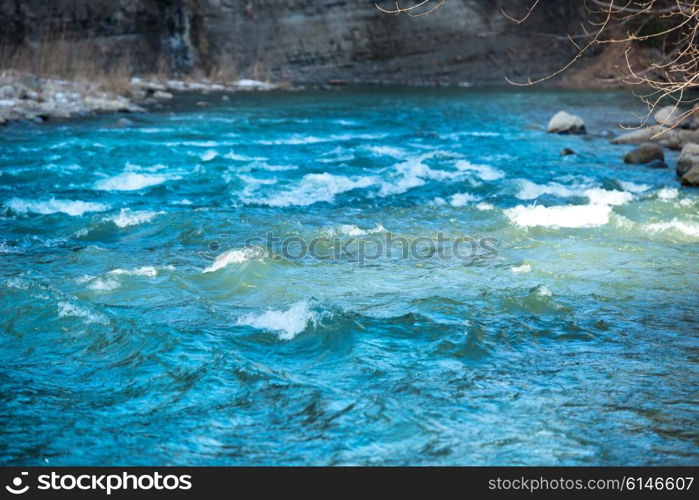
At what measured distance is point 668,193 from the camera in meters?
10.1

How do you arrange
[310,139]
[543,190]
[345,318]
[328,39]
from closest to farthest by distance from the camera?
1. [345,318]
2. [543,190]
3. [310,139]
4. [328,39]

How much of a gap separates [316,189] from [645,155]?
5380 millimetres

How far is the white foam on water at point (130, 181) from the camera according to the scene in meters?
10.8

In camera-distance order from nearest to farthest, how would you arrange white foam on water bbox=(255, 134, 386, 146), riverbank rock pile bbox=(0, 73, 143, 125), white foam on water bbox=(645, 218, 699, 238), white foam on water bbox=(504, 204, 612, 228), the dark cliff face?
white foam on water bbox=(645, 218, 699, 238) < white foam on water bbox=(504, 204, 612, 228) < white foam on water bbox=(255, 134, 386, 146) < riverbank rock pile bbox=(0, 73, 143, 125) < the dark cliff face

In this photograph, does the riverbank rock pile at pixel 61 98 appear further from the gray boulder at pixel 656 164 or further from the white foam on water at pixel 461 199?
the gray boulder at pixel 656 164

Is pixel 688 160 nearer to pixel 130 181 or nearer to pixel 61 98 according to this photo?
pixel 130 181

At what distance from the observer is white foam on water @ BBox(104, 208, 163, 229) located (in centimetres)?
862

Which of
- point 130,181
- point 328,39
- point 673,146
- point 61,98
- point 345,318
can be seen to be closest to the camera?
point 345,318

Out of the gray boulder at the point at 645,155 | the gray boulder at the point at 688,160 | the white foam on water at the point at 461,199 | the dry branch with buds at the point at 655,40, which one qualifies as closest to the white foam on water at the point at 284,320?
the dry branch with buds at the point at 655,40

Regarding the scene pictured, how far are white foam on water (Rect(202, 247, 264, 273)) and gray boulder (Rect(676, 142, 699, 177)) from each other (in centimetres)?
668

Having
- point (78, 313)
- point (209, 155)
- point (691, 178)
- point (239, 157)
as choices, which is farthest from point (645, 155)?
point (78, 313)

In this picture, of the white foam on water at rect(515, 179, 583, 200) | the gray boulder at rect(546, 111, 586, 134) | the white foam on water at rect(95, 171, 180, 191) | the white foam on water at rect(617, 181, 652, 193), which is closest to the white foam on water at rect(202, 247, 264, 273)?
the white foam on water at rect(95, 171, 180, 191)

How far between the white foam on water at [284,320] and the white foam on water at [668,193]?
577 centimetres

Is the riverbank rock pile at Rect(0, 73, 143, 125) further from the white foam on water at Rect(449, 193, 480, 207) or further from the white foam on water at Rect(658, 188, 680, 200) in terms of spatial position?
the white foam on water at Rect(658, 188, 680, 200)
